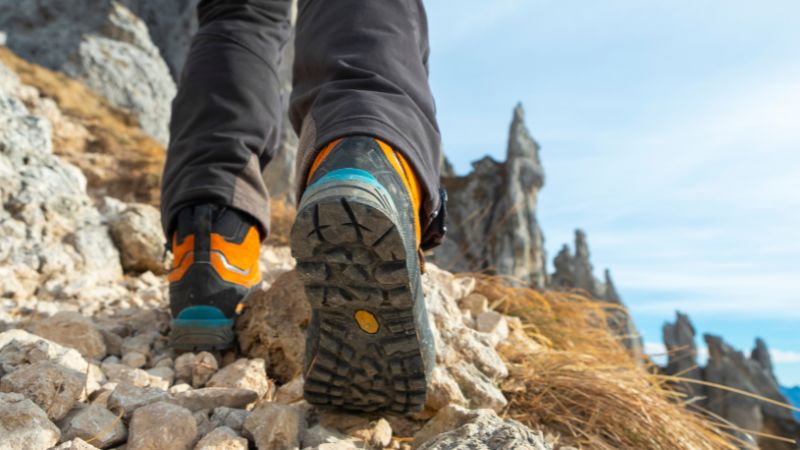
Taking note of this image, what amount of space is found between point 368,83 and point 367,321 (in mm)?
446

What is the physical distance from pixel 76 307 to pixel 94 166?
4333 mm

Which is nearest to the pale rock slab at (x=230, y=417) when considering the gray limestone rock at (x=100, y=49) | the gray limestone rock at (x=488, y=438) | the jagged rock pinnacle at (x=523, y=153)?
the gray limestone rock at (x=488, y=438)

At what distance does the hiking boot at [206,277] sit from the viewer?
1445 millimetres

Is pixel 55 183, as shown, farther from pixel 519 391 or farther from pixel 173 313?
pixel 519 391

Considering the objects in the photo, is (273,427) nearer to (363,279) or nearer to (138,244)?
(363,279)

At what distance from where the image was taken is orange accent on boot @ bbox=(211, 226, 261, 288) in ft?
4.84

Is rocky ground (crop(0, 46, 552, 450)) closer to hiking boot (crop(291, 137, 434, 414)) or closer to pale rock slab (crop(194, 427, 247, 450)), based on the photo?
pale rock slab (crop(194, 427, 247, 450))

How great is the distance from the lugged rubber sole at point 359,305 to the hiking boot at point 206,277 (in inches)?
19.5

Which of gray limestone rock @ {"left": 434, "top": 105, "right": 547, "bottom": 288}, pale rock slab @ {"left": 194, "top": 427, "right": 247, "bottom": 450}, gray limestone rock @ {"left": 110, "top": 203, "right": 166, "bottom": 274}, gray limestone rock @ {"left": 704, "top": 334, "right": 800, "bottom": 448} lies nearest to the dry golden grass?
pale rock slab @ {"left": 194, "top": 427, "right": 247, "bottom": 450}

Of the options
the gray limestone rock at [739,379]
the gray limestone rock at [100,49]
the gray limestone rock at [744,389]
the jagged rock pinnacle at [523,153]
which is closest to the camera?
the gray limestone rock at [100,49]

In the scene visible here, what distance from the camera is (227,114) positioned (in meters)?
1.55

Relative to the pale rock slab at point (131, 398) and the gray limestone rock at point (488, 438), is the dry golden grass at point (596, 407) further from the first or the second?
the pale rock slab at point (131, 398)

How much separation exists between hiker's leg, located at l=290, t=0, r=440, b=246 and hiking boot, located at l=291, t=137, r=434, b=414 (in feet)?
0.13

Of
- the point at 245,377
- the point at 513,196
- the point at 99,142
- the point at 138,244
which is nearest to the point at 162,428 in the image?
the point at 245,377
